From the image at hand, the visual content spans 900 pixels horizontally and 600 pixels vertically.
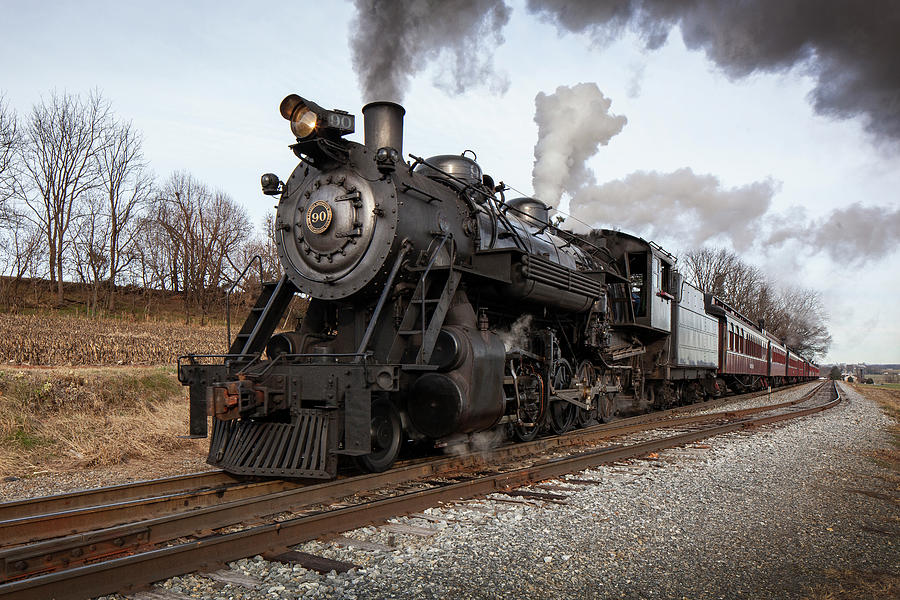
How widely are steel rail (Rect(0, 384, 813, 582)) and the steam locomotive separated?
10.3 inches

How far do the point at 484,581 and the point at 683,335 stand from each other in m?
11.8

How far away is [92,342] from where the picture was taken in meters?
14.5

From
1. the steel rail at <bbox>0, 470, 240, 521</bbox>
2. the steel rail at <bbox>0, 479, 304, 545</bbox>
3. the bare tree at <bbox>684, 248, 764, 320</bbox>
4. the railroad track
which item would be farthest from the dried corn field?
the bare tree at <bbox>684, 248, 764, 320</bbox>

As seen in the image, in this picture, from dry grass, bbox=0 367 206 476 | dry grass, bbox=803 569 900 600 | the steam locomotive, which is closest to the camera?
dry grass, bbox=803 569 900 600

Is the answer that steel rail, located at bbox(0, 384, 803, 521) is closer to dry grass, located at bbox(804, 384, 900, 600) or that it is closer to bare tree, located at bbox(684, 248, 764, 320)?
dry grass, located at bbox(804, 384, 900, 600)

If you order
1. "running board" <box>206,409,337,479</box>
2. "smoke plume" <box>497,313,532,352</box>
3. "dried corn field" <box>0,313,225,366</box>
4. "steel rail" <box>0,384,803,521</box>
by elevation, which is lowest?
"steel rail" <box>0,384,803,521</box>

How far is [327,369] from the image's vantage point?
5.20m

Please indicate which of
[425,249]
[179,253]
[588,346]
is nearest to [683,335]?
[588,346]

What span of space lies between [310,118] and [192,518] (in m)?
3.81

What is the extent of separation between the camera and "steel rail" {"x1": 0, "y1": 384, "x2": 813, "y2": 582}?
3.16 m

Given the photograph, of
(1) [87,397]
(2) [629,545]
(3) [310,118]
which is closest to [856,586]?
(2) [629,545]

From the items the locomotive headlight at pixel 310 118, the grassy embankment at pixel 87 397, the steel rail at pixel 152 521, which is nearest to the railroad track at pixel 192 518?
the steel rail at pixel 152 521

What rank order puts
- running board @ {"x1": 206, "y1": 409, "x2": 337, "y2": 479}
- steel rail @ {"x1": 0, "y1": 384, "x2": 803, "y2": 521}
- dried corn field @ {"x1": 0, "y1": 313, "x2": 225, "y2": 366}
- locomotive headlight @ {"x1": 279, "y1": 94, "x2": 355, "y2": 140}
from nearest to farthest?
steel rail @ {"x1": 0, "y1": 384, "x2": 803, "y2": 521}, running board @ {"x1": 206, "y1": 409, "x2": 337, "y2": 479}, locomotive headlight @ {"x1": 279, "y1": 94, "x2": 355, "y2": 140}, dried corn field @ {"x1": 0, "y1": 313, "x2": 225, "y2": 366}

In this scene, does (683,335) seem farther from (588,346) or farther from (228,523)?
(228,523)
